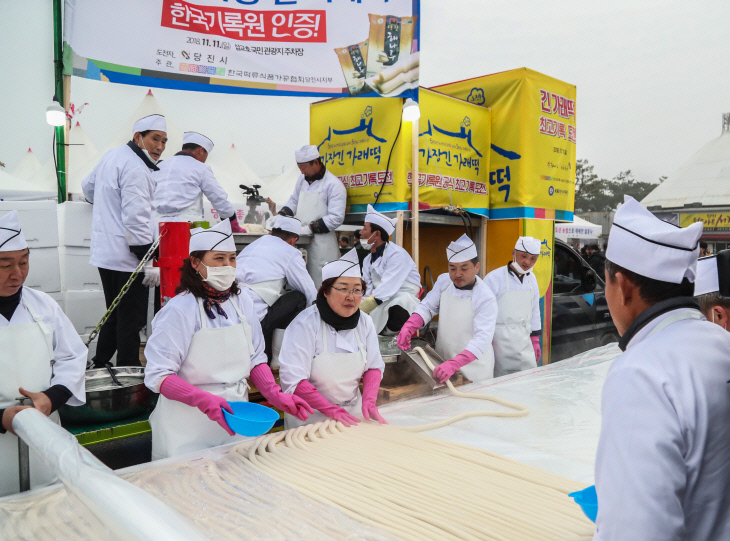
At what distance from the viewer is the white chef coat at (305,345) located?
8.44ft

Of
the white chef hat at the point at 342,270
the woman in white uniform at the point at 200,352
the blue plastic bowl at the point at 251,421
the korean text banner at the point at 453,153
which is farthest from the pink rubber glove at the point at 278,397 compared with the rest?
the korean text banner at the point at 453,153

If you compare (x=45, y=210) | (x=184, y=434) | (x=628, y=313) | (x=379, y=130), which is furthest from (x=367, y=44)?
(x=628, y=313)

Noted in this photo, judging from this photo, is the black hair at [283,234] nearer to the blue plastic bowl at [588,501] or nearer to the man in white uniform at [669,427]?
the blue plastic bowl at [588,501]

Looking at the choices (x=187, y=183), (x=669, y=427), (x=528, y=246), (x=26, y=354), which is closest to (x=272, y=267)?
(x=187, y=183)

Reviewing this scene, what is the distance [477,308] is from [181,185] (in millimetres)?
2301

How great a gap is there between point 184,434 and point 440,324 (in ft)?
7.60

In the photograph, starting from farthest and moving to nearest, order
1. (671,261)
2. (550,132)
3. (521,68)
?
(550,132) → (521,68) → (671,261)

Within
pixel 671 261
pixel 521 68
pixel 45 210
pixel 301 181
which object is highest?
pixel 521 68

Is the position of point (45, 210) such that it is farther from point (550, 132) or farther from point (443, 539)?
point (550, 132)

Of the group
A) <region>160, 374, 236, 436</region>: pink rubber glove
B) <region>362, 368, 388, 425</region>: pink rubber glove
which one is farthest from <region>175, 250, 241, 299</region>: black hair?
<region>362, 368, 388, 425</region>: pink rubber glove

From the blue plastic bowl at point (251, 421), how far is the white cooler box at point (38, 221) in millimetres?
1836

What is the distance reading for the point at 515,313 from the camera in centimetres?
438

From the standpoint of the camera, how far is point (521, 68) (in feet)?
18.0

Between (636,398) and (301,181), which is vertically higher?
(301,181)
